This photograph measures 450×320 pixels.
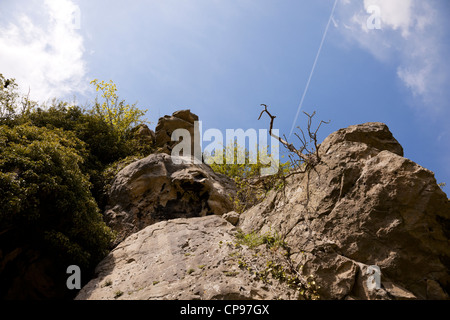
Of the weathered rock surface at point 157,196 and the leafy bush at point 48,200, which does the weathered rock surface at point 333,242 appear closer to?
the leafy bush at point 48,200

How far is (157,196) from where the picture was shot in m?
11.1

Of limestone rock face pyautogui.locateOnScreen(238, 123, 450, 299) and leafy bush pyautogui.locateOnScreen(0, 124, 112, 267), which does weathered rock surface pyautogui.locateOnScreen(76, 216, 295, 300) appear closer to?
leafy bush pyautogui.locateOnScreen(0, 124, 112, 267)

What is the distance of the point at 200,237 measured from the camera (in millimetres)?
7652

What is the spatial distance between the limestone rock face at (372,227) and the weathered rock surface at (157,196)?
221 inches

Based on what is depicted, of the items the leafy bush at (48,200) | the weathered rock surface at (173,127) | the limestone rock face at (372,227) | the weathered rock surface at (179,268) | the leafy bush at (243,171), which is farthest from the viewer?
the weathered rock surface at (173,127)

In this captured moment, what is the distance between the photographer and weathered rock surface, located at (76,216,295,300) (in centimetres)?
525

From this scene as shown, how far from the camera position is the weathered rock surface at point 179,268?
5.25m

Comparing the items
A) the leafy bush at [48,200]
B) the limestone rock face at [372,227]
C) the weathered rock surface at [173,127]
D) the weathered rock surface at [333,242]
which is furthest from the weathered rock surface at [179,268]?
the weathered rock surface at [173,127]

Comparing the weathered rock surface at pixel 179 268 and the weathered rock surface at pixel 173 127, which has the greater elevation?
the weathered rock surface at pixel 173 127

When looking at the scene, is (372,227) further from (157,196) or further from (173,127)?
(173,127)

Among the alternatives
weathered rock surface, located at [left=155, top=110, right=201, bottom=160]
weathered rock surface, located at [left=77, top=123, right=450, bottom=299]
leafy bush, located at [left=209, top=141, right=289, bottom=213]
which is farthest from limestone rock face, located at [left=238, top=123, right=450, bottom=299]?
weathered rock surface, located at [left=155, top=110, right=201, bottom=160]

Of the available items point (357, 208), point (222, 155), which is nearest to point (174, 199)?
point (357, 208)
